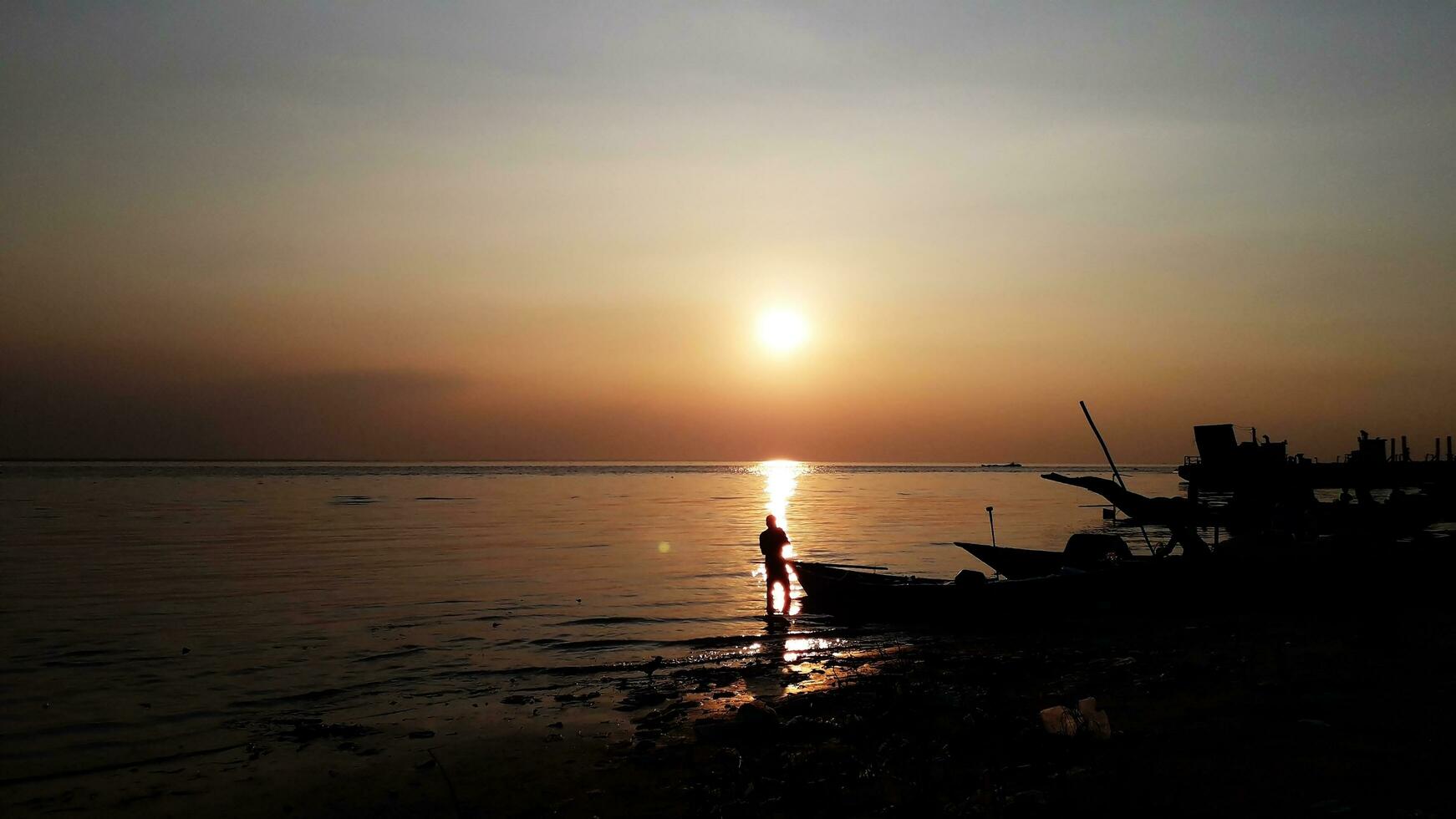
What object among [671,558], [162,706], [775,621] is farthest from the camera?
[671,558]

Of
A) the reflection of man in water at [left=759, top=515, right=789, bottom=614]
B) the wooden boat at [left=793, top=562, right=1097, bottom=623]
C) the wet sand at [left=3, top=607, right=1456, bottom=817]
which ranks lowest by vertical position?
the wet sand at [left=3, top=607, right=1456, bottom=817]

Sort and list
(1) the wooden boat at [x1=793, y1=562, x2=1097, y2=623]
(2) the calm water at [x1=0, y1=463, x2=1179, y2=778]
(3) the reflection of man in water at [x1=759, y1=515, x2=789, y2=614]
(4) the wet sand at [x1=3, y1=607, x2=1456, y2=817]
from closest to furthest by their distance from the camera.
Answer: (4) the wet sand at [x1=3, y1=607, x2=1456, y2=817] < (2) the calm water at [x1=0, y1=463, x2=1179, y2=778] < (1) the wooden boat at [x1=793, y1=562, x2=1097, y2=623] < (3) the reflection of man in water at [x1=759, y1=515, x2=789, y2=614]

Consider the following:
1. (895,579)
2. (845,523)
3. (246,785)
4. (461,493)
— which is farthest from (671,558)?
(461,493)

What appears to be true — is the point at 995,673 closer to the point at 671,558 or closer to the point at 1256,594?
the point at 1256,594

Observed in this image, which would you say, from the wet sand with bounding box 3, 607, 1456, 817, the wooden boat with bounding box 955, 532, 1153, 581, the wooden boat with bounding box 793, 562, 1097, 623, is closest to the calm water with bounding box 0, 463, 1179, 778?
the wooden boat with bounding box 793, 562, 1097, 623

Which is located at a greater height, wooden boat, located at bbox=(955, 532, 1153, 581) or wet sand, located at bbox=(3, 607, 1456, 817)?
wooden boat, located at bbox=(955, 532, 1153, 581)

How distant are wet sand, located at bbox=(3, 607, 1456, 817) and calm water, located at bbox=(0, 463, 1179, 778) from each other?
2035 millimetres

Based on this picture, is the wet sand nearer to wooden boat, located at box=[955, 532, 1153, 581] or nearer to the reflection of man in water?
the reflection of man in water

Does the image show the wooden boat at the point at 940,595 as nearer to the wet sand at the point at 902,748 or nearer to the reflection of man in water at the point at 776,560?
the reflection of man in water at the point at 776,560

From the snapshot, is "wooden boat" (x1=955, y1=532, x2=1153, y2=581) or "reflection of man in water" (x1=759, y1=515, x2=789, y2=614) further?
"wooden boat" (x1=955, y1=532, x2=1153, y2=581)

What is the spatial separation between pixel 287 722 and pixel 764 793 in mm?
7679

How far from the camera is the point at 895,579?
2219 cm

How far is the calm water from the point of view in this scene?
44.9ft

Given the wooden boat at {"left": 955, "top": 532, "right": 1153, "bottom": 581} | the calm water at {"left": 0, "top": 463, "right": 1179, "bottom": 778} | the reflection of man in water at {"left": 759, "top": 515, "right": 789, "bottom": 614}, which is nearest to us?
the calm water at {"left": 0, "top": 463, "right": 1179, "bottom": 778}
